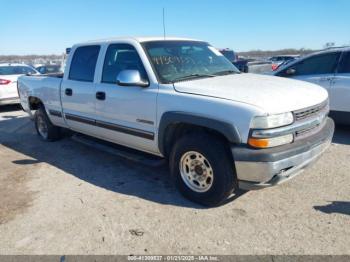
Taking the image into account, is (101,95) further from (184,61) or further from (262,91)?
(262,91)

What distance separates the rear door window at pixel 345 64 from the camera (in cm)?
616

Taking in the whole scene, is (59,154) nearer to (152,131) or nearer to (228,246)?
(152,131)

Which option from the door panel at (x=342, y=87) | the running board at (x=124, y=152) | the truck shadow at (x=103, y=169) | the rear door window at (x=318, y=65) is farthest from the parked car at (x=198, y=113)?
the rear door window at (x=318, y=65)

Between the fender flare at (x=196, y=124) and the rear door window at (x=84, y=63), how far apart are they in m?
1.66

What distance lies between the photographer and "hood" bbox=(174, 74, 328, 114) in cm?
327

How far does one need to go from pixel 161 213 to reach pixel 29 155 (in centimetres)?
347

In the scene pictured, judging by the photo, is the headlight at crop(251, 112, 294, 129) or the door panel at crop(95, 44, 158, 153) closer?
the headlight at crop(251, 112, 294, 129)

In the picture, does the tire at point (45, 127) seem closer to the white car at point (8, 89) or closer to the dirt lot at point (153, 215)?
the dirt lot at point (153, 215)

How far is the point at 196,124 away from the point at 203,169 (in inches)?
20.9

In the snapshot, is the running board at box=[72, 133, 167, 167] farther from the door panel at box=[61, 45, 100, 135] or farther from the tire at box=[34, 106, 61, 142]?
the tire at box=[34, 106, 61, 142]

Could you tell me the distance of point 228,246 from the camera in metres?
3.02

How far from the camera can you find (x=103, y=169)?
5.09 meters

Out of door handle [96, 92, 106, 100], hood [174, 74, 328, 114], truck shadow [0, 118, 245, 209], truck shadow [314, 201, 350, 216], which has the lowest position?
truck shadow [0, 118, 245, 209]

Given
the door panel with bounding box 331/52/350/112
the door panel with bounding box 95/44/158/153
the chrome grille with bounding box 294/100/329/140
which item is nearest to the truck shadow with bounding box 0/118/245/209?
the door panel with bounding box 95/44/158/153
